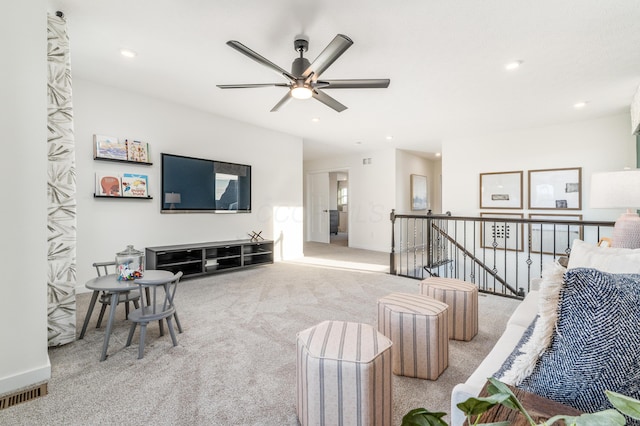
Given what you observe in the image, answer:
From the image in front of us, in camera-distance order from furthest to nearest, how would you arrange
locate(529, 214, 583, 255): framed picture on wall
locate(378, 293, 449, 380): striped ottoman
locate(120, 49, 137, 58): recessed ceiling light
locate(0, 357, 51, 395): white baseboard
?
locate(529, 214, 583, 255): framed picture on wall
locate(120, 49, 137, 58): recessed ceiling light
locate(378, 293, 449, 380): striped ottoman
locate(0, 357, 51, 395): white baseboard

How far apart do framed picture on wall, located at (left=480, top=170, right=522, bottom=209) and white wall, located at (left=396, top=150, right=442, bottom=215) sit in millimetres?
1895

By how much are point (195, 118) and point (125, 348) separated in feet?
11.5

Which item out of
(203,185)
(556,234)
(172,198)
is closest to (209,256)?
(172,198)

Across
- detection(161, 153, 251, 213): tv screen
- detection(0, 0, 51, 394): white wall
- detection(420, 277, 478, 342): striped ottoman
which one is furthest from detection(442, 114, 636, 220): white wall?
detection(0, 0, 51, 394): white wall

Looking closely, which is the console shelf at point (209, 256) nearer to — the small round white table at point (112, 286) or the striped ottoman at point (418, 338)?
the small round white table at point (112, 286)

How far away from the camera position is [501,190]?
5.74 m

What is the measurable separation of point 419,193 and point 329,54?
656 cm

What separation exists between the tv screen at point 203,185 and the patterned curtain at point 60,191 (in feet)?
6.24

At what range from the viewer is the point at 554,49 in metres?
2.75

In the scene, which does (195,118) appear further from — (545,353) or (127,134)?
Result: (545,353)

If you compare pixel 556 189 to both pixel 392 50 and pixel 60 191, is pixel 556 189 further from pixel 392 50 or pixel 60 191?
pixel 60 191

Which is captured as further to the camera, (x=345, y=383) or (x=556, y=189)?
(x=556, y=189)

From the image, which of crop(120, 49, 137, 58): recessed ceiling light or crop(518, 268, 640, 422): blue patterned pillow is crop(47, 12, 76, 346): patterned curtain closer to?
crop(120, 49, 137, 58): recessed ceiling light

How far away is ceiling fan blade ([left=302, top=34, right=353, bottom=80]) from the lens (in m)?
2.04
